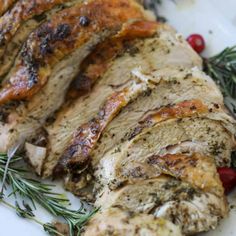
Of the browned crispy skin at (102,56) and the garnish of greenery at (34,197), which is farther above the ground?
the browned crispy skin at (102,56)

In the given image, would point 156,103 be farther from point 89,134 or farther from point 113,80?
point 89,134

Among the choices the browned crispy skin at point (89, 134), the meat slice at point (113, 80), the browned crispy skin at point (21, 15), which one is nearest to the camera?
the browned crispy skin at point (89, 134)

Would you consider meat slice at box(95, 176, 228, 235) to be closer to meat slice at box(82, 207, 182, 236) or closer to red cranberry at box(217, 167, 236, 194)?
meat slice at box(82, 207, 182, 236)

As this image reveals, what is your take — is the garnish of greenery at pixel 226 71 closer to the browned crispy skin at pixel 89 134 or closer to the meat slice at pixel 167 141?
the meat slice at pixel 167 141

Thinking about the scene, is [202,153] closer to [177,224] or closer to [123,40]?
[177,224]

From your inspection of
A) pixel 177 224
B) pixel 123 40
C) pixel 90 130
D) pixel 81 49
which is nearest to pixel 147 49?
pixel 123 40

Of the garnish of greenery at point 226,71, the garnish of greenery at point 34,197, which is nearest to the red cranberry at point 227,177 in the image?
the garnish of greenery at point 226,71
